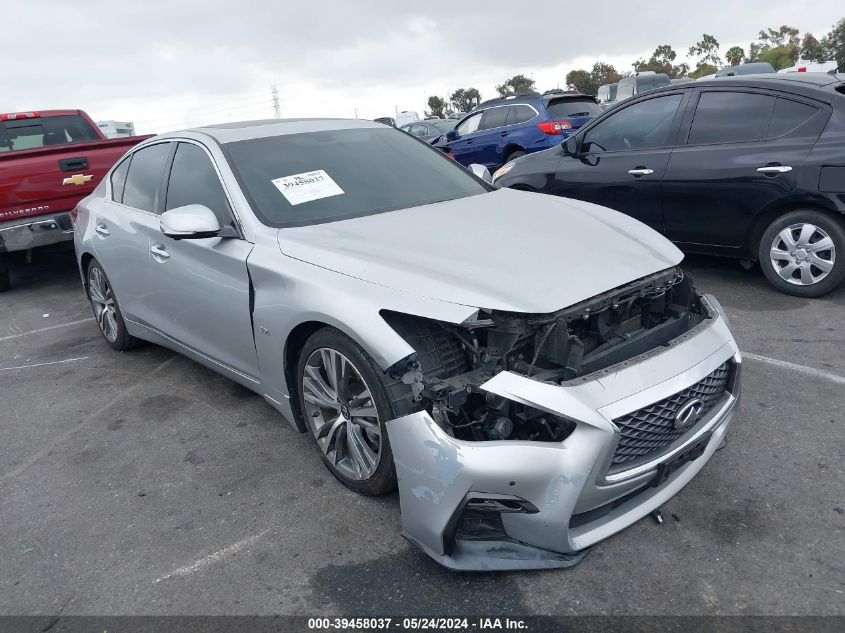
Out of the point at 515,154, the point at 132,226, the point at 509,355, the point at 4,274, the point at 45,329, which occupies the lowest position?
the point at 45,329

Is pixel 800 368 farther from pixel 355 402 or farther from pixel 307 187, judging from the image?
pixel 307 187

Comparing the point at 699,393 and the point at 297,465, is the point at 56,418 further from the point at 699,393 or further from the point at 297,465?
the point at 699,393

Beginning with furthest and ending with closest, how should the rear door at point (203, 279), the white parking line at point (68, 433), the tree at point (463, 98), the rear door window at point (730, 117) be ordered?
the tree at point (463, 98)
the rear door window at point (730, 117)
the white parking line at point (68, 433)
the rear door at point (203, 279)

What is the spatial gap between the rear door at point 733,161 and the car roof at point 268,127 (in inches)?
103

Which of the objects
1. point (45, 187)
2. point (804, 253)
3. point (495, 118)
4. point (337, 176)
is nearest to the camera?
point (337, 176)

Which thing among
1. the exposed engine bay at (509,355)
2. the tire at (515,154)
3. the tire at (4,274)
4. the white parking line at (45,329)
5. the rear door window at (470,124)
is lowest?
the white parking line at (45,329)

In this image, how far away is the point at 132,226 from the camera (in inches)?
171

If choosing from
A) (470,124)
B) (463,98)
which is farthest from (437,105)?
(470,124)

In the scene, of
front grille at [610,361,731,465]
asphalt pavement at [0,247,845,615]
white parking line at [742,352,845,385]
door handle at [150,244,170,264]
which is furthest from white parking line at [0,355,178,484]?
white parking line at [742,352,845,385]

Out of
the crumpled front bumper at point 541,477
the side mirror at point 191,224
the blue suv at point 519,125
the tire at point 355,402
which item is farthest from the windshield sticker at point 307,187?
the blue suv at point 519,125

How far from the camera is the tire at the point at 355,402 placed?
2.55m

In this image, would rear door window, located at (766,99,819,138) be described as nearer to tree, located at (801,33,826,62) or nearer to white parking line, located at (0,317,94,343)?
white parking line, located at (0,317,94,343)

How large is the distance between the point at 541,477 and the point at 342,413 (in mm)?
1018

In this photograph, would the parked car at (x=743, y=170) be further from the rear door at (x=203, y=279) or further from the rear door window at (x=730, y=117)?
the rear door at (x=203, y=279)
